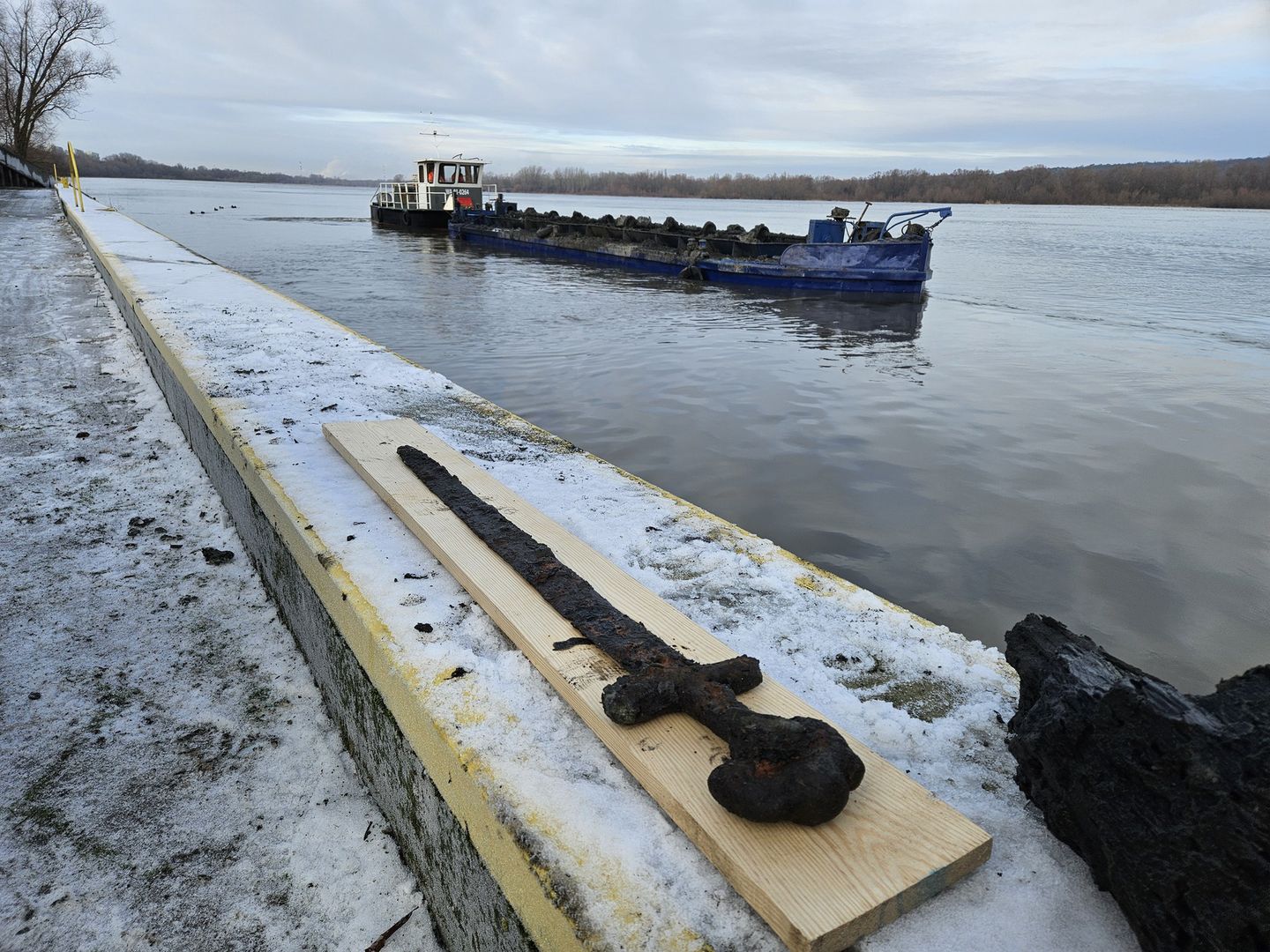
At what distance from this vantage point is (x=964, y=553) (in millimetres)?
4891

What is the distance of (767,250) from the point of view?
20688 mm

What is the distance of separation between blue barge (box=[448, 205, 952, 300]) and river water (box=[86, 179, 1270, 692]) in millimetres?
1091

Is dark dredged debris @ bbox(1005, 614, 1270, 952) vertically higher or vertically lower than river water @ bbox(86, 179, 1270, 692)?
higher

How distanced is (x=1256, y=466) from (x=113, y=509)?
8373 mm

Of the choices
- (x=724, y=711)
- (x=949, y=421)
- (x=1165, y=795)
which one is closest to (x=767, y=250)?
(x=949, y=421)

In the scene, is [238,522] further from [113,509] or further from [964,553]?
[964,553]

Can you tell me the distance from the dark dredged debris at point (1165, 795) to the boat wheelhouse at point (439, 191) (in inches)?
1403

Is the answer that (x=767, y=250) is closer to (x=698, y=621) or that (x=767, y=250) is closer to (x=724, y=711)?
(x=698, y=621)

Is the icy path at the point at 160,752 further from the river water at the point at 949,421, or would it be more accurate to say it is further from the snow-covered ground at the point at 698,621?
the river water at the point at 949,421

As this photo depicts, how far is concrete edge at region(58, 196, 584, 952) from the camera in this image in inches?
60.2

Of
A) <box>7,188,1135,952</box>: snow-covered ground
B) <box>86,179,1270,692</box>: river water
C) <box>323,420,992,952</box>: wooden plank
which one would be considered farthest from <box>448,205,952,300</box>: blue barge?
<box>323,420,992,952</box>: wooden plank

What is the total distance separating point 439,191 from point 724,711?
37.0 m

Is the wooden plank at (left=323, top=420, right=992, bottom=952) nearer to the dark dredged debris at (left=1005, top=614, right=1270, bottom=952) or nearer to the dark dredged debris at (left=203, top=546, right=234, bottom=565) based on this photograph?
the dark dredged debris at (left=1005, top=614, right=1270, bottom=952)

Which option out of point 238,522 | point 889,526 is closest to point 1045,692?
point 238,522
